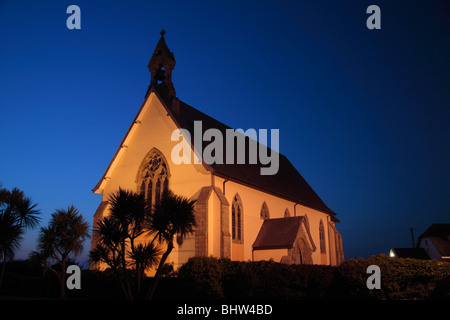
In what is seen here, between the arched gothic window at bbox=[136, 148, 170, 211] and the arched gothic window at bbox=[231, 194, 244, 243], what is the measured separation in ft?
16.0

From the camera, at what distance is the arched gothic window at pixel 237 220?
25.9m

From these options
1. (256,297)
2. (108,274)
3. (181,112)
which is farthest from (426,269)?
(181,112)

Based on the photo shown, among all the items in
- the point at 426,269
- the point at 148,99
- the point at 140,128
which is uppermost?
the point at 148,99

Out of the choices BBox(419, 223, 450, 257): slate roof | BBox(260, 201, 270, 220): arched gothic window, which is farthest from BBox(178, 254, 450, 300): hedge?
BBox(419, 223, 450, 257): slate roof

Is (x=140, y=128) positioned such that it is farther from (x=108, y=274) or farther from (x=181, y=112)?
(x=108, y=274)

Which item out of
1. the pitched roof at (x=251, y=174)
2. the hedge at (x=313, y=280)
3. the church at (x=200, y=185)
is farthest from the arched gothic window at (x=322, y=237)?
the hedge at (x=313, y=280)

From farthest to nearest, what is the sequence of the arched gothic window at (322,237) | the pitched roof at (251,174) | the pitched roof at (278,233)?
1. the arched gothic window at (322,237)
2. the pitched roof at (251,174)
3. the pitched roof at (278,233)

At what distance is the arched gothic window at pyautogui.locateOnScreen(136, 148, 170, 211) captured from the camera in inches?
1026

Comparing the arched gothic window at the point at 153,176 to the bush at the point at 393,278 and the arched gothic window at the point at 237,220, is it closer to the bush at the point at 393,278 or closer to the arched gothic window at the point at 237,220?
the arched gothic window at the point at 237,220

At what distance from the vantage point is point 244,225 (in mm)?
26875

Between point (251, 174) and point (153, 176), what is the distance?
25.9 feet

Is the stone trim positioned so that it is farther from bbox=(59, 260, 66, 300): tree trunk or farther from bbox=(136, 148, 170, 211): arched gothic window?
bbox=(59, 260, 66, 300): tree trunk

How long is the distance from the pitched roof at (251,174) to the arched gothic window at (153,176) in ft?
9.85
